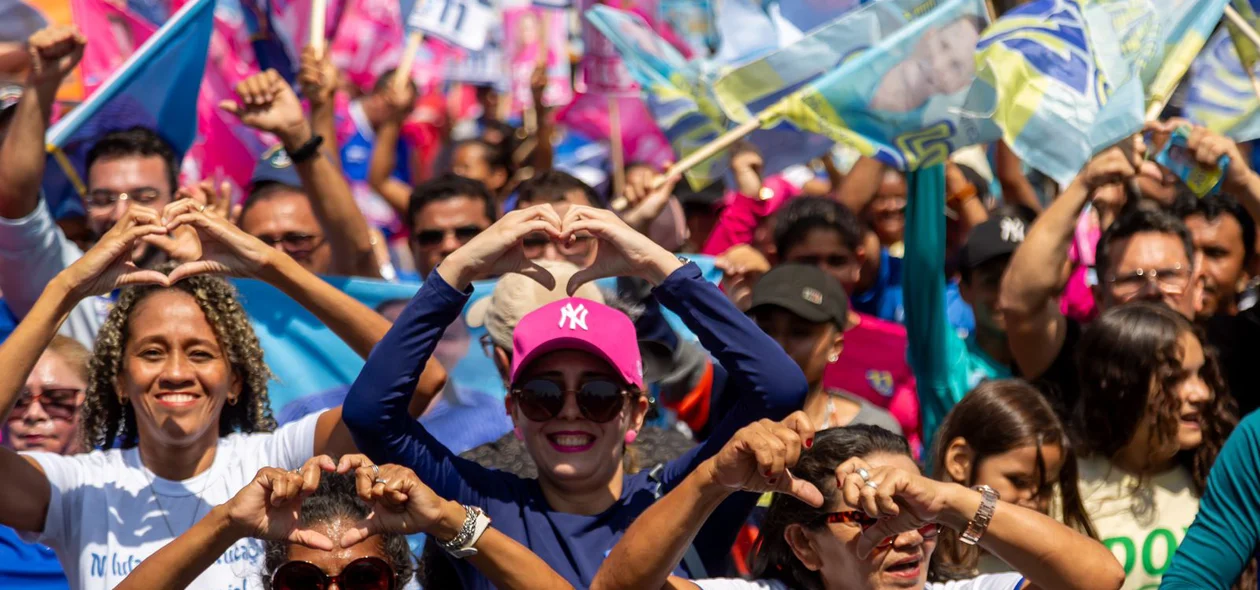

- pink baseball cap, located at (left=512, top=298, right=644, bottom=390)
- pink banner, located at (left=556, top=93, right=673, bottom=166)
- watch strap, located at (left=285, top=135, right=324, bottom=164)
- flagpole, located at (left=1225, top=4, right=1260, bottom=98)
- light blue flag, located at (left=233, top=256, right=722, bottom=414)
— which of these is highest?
pink baseball cap, located at (left=512, top=298, right=644, bottom=390)

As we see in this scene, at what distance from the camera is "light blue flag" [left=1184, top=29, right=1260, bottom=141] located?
5.36 m

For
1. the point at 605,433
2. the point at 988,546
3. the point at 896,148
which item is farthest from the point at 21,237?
the point at 988,546

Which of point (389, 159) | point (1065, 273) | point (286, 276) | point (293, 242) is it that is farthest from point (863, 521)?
point (389, 159)

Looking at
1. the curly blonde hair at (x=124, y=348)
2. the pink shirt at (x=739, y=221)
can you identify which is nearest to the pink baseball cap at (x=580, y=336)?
the curly blonde hair at (x=124, y=348)

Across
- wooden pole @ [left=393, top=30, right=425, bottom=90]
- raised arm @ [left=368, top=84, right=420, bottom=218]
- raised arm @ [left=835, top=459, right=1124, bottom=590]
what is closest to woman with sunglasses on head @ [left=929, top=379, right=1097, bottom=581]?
raised arm @ [left=835, top=459, right=1124, bottom=590]

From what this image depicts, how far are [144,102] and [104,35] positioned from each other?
2.97 feet

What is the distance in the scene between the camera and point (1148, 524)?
402cm

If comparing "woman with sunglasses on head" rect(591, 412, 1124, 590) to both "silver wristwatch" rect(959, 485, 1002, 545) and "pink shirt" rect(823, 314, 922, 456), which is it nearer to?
"silver wristwatch" rect(959, 485, 1002, 545)

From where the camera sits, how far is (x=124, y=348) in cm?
385

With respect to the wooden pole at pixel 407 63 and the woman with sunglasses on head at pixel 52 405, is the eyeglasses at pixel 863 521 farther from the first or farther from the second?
the wooden pole at pixel 407 63

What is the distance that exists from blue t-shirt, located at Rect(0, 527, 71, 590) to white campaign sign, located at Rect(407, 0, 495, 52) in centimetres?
356

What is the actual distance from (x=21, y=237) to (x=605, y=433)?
2086 millimetres

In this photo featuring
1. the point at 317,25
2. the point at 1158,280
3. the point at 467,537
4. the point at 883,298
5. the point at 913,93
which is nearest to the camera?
the point at 467,537

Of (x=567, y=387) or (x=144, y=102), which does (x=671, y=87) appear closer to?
(x=144, y=102)
